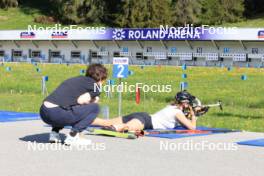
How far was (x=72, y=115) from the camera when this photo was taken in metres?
10.2

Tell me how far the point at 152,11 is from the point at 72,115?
74.9 m

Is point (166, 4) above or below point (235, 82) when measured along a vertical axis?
above

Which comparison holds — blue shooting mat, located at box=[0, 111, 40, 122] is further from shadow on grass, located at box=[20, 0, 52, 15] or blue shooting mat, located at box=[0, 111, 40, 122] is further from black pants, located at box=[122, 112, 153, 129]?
shadow on grass, located at box=[20, 0, 52, 15]

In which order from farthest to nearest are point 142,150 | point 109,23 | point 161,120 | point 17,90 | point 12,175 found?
point 109,23 < point 17,90 < point 161,120 < point 142,150 < point 12,175

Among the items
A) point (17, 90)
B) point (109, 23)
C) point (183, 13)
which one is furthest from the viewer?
point (109, 23)

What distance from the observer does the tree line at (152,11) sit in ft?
277

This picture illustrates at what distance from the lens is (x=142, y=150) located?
10086 millimetres

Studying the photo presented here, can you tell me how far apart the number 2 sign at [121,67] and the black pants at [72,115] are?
17.1ft

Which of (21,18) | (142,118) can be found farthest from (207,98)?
(21,18)

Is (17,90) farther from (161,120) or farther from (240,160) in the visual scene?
(240,160)

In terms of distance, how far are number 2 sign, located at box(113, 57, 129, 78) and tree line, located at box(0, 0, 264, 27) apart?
67671 millimetres

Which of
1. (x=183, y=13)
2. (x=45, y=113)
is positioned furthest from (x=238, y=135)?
(x=183, y=13)

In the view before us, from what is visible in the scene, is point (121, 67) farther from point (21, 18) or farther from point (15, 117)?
point (21, 18)

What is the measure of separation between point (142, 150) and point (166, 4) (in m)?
78.0
